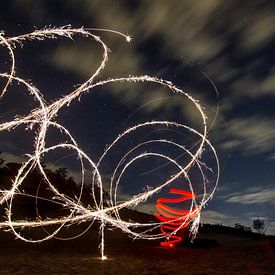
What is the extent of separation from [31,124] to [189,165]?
21.1 ft

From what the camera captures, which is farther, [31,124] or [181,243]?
[181,243]

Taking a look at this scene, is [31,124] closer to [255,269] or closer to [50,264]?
[50,264]

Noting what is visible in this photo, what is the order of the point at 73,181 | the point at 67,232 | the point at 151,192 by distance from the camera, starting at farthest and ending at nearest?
the point at 73,181
the point at 67,232
the point at 151,192

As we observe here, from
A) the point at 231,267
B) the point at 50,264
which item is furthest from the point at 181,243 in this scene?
the point at 50,264

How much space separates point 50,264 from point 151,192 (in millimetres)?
4673

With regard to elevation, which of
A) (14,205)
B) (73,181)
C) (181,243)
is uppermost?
(73,181)

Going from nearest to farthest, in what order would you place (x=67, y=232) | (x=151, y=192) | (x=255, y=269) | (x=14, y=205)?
(x=255, y=269)
(x=151, y=192)
(x=67, y=232)
(x=14, y=205)

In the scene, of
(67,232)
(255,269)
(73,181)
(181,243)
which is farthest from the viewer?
(73,181)

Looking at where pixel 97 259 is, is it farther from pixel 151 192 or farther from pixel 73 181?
pixel 73 181

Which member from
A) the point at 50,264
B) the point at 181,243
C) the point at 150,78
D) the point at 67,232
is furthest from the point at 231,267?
the point at 67,232

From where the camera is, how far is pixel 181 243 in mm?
24406

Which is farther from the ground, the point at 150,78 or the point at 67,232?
the point at 150,78

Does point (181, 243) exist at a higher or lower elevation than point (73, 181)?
lower

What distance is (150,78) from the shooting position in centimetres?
1753
